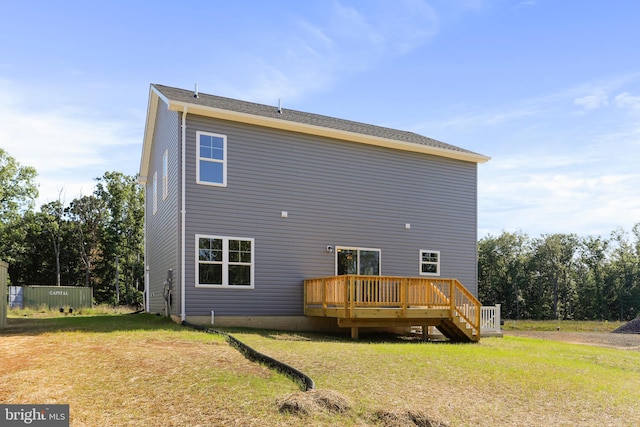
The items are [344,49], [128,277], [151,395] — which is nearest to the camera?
[151,395]

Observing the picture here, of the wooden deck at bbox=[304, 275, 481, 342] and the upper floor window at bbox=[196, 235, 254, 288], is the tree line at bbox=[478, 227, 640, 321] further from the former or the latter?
the upper floor window at bbox=[196, 235, 254, 288]

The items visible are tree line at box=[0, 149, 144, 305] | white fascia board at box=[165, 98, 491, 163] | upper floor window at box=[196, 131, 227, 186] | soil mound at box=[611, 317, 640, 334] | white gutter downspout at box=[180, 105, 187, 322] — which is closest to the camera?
white gutter downspout at box=[180, 105, 187, 322]

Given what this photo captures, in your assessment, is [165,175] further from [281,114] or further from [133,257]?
[133,257]

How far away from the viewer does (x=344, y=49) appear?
14.8m

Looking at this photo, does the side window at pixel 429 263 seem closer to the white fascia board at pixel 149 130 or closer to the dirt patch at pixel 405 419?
the white fascia board at pixel 149 130

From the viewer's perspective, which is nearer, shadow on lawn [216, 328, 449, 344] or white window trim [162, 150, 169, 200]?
shadow on lawn [216, 328, 449, 344]

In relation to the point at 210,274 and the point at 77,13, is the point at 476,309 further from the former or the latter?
the point at 77,13

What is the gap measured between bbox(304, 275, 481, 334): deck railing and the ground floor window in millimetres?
1719

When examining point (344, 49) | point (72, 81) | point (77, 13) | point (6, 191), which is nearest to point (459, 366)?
point (344, 49)

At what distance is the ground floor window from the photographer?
15.7 m

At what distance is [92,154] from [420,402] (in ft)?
122

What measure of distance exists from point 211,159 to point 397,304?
6.16 metres

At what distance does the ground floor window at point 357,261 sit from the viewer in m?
15.7

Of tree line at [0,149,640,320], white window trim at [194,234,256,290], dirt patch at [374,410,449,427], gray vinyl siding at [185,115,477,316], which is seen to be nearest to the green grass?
gray vinyl siding at [185,115,477,316]
